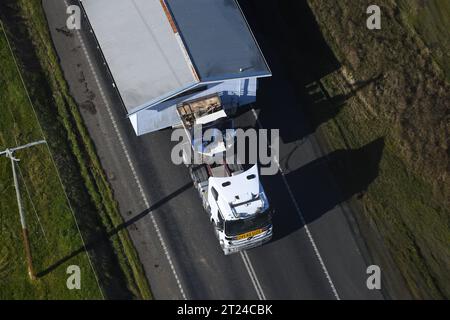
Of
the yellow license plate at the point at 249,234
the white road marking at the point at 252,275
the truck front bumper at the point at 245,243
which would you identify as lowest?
the white road marking at the point at 252,275

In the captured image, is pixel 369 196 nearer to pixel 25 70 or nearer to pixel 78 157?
pixel 78 157

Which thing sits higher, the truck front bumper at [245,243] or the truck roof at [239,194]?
the truck roof at [239,194]

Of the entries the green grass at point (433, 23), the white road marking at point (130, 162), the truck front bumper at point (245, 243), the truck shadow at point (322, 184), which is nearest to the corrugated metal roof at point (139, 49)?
the white road marking at point (130, 162)

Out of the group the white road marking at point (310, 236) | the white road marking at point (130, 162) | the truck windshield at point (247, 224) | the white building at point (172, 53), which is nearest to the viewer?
the truck windshield at point (247, 224)

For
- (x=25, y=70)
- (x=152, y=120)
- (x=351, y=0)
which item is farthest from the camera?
(x=351, y=0)

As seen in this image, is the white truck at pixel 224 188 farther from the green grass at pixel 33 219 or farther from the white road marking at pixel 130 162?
the green grass at pixel 33 219

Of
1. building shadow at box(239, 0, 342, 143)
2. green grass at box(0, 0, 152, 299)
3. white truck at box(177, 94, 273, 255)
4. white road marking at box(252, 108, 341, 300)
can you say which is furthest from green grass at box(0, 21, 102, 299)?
building shadow at box(239, 0, 342, 143)

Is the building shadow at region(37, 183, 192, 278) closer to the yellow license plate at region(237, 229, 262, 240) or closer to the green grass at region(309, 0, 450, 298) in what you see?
the yellow license plate at region(237, 229, 262, 240)

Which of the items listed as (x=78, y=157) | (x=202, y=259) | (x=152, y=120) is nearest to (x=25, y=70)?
(x=78, y=157)
